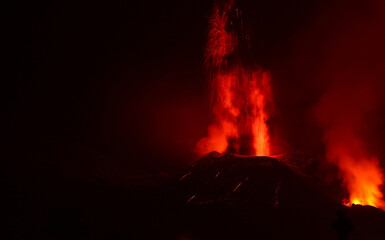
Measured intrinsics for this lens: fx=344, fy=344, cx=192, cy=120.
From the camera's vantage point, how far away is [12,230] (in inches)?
2071

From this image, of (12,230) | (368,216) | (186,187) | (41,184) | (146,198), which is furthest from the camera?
(41,184)

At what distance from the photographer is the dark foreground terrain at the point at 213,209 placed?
44.8 meters

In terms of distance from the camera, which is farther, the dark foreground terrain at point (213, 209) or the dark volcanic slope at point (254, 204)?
the dark volcanic slope at point (254, 204)

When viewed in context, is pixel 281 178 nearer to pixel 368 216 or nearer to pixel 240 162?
pixel 240 162

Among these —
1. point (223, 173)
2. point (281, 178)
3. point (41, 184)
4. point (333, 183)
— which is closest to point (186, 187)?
point (223, 173)

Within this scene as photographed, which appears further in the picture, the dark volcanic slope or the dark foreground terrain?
the dark volcanic slope

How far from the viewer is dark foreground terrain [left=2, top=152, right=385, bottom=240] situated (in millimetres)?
44781

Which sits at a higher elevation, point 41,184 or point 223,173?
point 223,173

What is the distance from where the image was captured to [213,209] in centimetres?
5259

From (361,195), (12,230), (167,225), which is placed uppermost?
(361,195)

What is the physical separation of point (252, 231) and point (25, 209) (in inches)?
1692

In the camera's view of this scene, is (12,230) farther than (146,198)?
No

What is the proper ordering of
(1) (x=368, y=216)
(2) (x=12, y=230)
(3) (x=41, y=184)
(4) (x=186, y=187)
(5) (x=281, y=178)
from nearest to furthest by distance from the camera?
(1) (x=368, y=216), (2) (x=12, y=230), (5) (x=281, y=178), (4) (x=186, y=187), (3) (x=41, y=184)

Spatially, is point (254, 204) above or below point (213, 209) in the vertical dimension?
above
